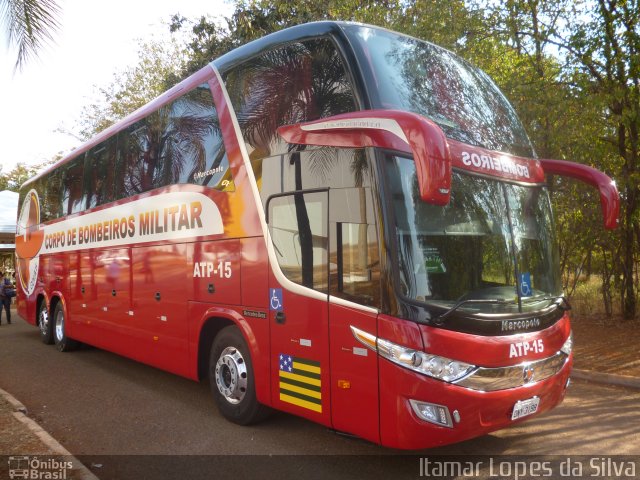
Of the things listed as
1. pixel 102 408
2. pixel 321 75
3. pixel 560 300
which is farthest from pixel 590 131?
pixel 102 408

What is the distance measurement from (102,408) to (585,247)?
10214 mm

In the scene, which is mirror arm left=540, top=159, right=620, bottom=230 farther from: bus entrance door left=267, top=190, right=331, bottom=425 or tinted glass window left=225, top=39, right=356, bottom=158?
bus entrance door left=267, top=190, right=331, bottom=425

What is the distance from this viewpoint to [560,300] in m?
5.06

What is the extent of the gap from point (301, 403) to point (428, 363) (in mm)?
1431

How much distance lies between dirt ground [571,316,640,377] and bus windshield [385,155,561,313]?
14.5ft

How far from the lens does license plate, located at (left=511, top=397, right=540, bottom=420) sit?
4.41 metres

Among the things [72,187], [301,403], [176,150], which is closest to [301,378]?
[301,403]

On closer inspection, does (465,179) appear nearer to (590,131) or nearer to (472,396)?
(472,396)

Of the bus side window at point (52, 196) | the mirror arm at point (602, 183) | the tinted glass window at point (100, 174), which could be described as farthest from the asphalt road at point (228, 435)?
the bus side window at point (52, 196)

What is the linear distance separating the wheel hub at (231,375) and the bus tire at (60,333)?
6019 mm

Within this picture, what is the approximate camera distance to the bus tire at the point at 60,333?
10.9 meters

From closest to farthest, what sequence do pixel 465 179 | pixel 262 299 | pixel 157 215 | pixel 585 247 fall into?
1. pixel 465 179
2. pixel 262 299
3. pixel 157 215
4. pixel 585 247

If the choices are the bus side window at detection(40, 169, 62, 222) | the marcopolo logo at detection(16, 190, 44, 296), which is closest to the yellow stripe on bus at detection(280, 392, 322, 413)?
the bus side window at detection(40, 169, 62, 222)

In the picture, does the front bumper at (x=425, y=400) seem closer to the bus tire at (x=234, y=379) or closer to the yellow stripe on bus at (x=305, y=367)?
the yellow stripe on bus at (x=305, y=367)
